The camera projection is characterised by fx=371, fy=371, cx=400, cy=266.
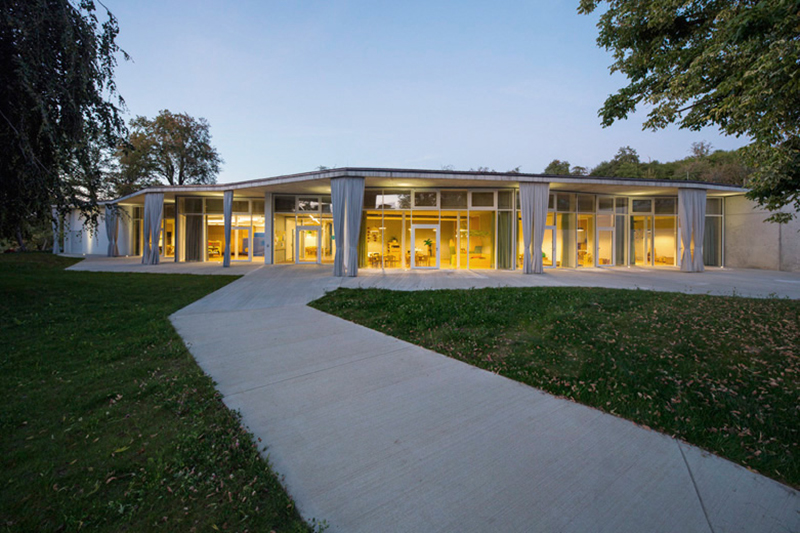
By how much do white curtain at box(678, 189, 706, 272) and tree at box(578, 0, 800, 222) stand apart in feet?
39.1

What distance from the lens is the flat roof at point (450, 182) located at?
14.8 meters

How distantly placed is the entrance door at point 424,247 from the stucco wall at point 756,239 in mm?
14690

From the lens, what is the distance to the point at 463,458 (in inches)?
103

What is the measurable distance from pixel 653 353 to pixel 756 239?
20.9m

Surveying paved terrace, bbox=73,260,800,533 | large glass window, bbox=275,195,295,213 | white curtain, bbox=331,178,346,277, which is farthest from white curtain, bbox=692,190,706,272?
large glass window, bbox=275,195,295,213

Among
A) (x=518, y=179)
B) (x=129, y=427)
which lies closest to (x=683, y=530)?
(x=129, y=427)

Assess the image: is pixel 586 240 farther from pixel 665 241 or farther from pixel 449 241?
pixel 449 241

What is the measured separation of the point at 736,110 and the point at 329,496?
264 inches

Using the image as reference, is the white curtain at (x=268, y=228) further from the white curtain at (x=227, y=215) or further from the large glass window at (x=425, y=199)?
the large glass window at (x=425, y=199)

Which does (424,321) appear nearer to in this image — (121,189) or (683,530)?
(683,530)

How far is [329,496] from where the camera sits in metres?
2.23

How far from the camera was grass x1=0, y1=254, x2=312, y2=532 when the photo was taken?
6.68 feet

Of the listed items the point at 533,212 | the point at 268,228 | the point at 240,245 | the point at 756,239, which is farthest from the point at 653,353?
the point at 240,245

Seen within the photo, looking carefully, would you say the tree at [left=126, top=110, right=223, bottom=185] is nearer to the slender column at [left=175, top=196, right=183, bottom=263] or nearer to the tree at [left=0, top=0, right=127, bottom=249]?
the slender column at [left=175, top=196, right=183, bottom=263]
